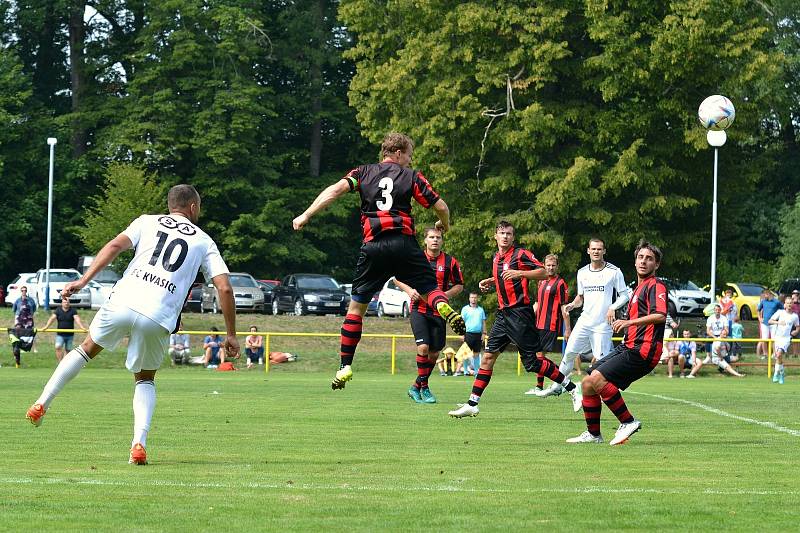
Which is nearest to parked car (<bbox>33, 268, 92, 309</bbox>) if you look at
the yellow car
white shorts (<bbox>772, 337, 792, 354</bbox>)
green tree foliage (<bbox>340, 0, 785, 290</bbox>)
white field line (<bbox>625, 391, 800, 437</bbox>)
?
green tree foliage (<bbox>340, 0, 785, 290</bbox>)

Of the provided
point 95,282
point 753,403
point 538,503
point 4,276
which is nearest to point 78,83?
point 4,276

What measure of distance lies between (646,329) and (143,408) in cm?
434

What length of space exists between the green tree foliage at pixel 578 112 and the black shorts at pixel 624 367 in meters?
26.6

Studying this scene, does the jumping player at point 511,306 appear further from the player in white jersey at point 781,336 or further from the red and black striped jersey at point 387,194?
the player in white jersey at point 781,336

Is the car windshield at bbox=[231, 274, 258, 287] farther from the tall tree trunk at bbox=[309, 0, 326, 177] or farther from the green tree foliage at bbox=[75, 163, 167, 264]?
the tall tree trunk at bbox=[309, 0, 326, 177]

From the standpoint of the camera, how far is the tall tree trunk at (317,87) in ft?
198

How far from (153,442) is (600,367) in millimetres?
3811

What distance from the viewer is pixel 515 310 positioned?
15148mm

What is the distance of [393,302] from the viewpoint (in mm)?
48875

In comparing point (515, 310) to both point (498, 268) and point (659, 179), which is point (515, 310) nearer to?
point (498, 268)

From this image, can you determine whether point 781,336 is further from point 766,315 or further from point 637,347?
point 637,347

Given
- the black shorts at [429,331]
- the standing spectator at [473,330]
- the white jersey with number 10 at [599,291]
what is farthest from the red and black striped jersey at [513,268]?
the standing spectator at [473,330]

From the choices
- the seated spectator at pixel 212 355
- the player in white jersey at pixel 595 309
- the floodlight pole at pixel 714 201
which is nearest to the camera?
the player in white jersey at pixel 595 309

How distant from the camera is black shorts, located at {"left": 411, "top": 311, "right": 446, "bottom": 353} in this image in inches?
656
